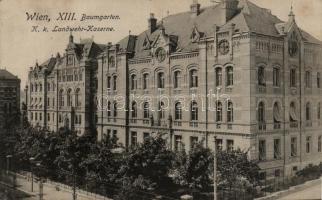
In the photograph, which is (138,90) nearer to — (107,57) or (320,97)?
(107,57)

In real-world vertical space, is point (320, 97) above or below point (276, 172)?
above

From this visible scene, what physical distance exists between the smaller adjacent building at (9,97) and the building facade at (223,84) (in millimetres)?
26495

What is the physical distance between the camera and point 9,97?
71.4 meters

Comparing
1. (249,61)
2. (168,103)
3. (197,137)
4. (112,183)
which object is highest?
(249,61)

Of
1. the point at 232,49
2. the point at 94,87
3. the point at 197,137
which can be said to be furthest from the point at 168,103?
the point at 94,87

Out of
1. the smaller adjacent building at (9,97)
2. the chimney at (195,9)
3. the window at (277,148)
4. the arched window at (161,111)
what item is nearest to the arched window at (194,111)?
the arched window at (161,111)

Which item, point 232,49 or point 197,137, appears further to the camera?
point 197,137

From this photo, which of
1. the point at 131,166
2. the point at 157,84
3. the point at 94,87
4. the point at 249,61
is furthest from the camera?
the point at 94,87

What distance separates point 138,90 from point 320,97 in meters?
17.1

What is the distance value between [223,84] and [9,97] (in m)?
46.4

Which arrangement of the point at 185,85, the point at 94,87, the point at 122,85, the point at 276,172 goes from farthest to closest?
the point at 94,87 < the point at 122,85 < the point at 185,85 < the point at 276,172

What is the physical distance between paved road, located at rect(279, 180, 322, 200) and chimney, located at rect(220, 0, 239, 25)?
14.9 meters

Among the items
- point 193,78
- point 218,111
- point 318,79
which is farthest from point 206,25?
point 318,79

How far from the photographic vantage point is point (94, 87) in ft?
180
